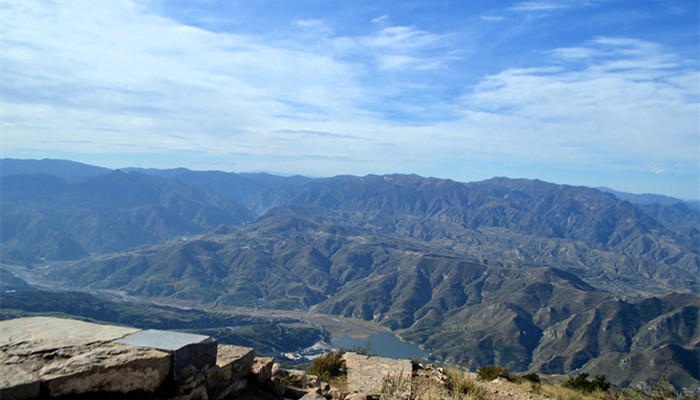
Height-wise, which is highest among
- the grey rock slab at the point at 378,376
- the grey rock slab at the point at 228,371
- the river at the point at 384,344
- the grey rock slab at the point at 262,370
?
the grey rock slab at the point at 228,371

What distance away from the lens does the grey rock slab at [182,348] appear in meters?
6.70

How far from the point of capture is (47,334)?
23.0 feet

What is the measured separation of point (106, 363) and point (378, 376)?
7.32m

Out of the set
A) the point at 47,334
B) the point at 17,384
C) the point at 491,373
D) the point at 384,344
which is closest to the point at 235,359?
the point at 47,334

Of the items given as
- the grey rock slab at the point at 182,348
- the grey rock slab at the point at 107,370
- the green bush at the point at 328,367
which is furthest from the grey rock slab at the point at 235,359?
the green bush at the point at 328,367

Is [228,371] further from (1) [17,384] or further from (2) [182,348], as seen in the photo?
(1) [17,384]

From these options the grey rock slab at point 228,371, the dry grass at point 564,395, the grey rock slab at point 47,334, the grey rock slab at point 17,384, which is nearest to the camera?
the grey rock slab at point 17,384

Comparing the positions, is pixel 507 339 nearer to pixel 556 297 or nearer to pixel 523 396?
pixel 556 297

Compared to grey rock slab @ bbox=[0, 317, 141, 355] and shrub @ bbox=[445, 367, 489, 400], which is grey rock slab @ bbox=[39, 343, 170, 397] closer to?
grey rock slab @ bbox=[0, 317, 141, 355]

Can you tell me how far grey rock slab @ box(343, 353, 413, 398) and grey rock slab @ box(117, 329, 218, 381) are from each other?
13.6 ft

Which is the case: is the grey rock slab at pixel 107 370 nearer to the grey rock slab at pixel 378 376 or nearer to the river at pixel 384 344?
the grey rock slab at pixel 378 376

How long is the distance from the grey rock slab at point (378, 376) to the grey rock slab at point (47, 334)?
5892 mm

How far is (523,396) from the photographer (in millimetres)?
11039

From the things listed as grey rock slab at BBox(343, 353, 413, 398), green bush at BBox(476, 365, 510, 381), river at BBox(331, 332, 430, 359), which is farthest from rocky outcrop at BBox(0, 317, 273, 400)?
river at BBox(331, 332, 430, 359)
